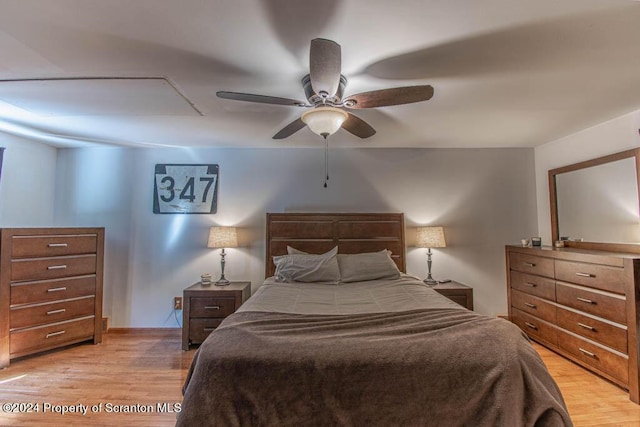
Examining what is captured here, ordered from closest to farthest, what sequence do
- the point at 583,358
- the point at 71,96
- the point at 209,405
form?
1. the point at 209,405
2. the point at 71,96
3. the point at 583,358

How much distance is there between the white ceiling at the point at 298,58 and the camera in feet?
4.25

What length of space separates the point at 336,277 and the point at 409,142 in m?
1.82

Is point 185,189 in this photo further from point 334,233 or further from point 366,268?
point 366,268

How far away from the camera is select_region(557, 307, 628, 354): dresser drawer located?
2.18 m

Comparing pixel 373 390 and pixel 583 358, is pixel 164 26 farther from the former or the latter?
pixel 583 358

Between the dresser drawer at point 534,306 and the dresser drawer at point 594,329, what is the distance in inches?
3.9

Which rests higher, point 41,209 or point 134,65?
point 134,65

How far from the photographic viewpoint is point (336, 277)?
2832mm

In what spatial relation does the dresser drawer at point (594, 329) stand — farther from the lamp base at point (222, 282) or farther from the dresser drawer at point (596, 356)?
the lamp base at point (222, 282)

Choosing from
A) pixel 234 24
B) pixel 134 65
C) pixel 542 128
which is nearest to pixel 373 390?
pixel 234 24

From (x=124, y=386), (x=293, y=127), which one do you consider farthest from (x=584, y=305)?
(x=124, y=386)

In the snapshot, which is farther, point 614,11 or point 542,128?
point 542,128

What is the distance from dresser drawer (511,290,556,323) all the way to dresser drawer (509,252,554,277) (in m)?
0.28

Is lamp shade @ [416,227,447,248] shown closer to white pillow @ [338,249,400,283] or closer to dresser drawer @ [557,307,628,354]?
white pillow @ [338,249,400,283]
